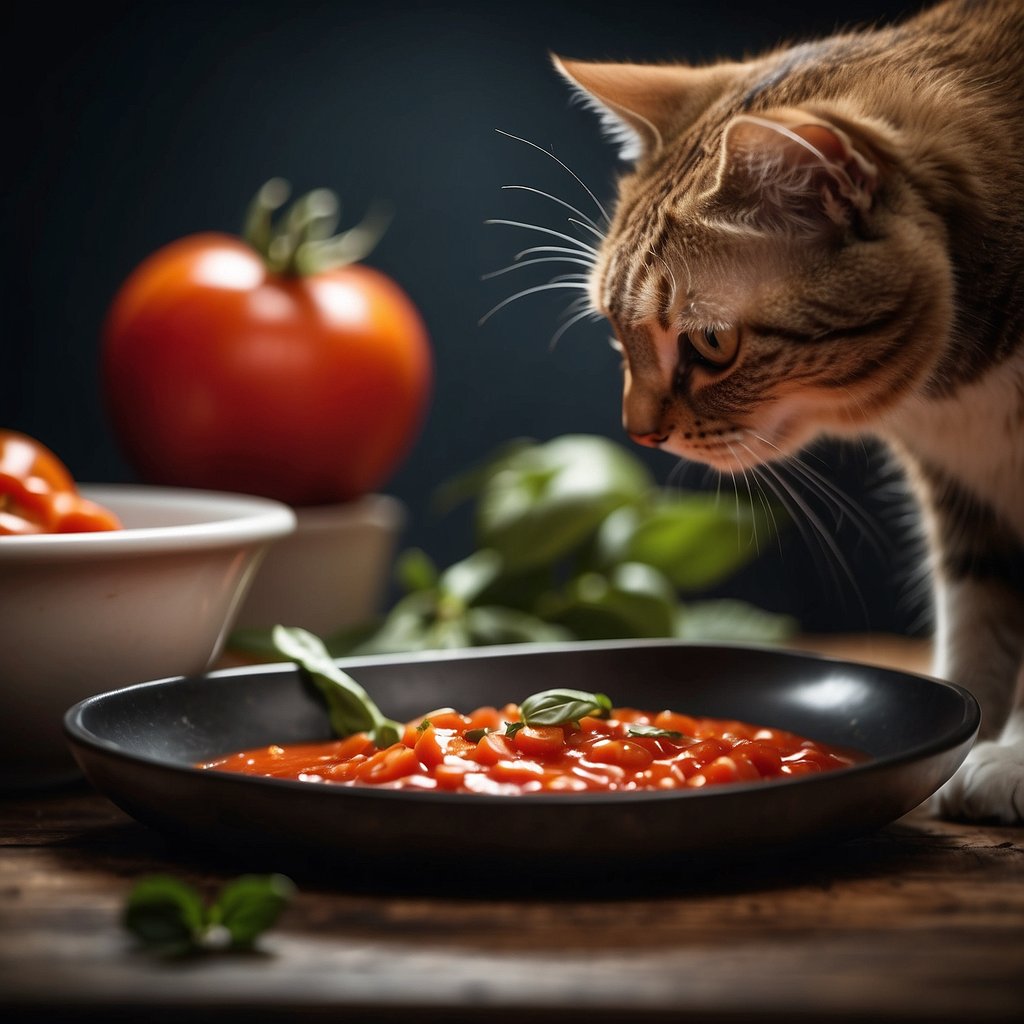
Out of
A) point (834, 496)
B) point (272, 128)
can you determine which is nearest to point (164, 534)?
point (834, 496)

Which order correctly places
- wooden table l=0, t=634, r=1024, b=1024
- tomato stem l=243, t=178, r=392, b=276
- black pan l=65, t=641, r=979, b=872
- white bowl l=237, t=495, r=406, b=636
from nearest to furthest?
wooden table l=0, t=634, r=1024, b=1024, black pan l=65, t=641, r=979, b=872, white bowl l=237, t=495, r=406, b=636, tomato stem l=243, t=178, r=392, b=276

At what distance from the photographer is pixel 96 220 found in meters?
2.09

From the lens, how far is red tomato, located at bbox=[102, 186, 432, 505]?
1611mm

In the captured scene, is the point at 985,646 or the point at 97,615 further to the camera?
the point at 985,646

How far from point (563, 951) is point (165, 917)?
0.21 m

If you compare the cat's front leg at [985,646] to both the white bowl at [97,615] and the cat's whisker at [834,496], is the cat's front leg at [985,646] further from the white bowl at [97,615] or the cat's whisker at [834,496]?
the white bowl at [97,615]

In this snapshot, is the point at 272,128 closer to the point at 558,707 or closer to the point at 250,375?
the point at 250,375

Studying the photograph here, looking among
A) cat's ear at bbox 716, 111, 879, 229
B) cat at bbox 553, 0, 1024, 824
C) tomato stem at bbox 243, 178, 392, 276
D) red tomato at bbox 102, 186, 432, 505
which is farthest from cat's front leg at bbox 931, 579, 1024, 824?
tomato stem at bbox 243, 178, 392, 276

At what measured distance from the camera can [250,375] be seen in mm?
1609

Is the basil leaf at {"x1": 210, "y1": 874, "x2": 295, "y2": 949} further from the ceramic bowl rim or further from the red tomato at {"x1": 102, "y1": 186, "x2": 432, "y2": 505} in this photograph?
the red tomato at {"x1": 102, "y1": 186, "x2": 432, "y2": 505}

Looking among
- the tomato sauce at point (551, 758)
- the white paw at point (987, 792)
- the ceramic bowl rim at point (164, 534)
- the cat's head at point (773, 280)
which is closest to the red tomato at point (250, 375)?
the ceramic bowl rim at point (164, 534)

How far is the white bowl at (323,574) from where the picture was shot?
5.05 ft

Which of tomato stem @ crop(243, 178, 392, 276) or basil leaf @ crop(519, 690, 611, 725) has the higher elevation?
tomato stem @ crop(243, 178, 392, 276)

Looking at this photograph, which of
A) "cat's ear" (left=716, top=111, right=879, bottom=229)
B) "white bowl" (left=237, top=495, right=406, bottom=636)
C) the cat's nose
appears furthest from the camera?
"white bowl" (left=237, top=495, right=406, bottom=636)
